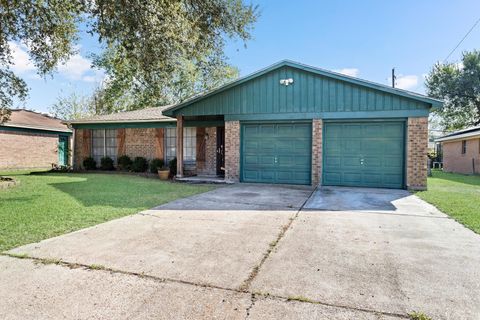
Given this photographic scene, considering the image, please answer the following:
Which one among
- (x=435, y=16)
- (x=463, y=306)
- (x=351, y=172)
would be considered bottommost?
(x=463, y=306)

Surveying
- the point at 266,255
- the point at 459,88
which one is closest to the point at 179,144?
the point at 266,255

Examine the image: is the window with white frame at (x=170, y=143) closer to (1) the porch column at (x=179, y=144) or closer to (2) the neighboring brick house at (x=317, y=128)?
(1) the porch column at (x=179, y=144)

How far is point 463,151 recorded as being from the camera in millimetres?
19531

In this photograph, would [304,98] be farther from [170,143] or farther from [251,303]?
[251,303]

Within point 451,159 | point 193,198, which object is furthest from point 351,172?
point 451,159

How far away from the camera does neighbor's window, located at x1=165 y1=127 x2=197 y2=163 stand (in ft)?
46.5

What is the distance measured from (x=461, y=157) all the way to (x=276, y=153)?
15.5 meters

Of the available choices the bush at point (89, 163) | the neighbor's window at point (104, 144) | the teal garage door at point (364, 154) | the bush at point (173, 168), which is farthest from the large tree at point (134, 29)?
the bush at point (89, 163)

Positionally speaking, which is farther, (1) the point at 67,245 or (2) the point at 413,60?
(2) the point at 413,60

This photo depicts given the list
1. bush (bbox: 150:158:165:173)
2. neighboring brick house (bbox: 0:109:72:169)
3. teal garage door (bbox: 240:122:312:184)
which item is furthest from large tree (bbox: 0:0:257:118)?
neighboring brick house (bbox: 0:109:72:169)

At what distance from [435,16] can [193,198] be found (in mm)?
12518

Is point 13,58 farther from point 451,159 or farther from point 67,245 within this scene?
point 451,159

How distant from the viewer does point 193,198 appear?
8.05 metres

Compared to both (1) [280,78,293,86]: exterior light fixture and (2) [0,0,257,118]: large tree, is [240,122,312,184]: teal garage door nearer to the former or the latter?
(1) [280,78,293,86]: exterior light fixture
